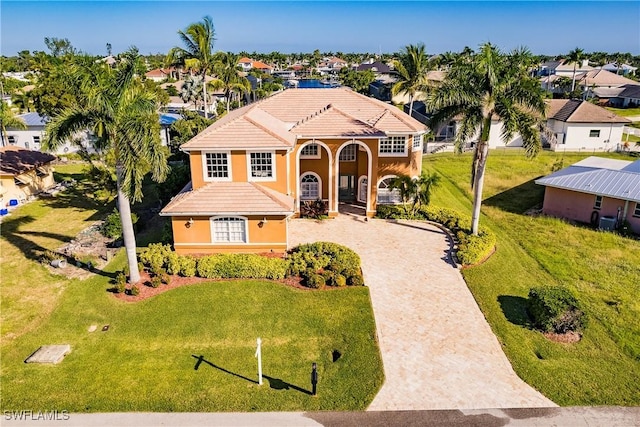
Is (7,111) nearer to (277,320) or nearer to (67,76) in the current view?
(67,76)

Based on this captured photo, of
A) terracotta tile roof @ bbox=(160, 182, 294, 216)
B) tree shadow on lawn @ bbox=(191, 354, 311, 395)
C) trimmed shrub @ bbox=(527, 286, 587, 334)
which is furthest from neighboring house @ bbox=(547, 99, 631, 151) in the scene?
tree shadow on lawn @ bbox=(191, 354, 311, 395)

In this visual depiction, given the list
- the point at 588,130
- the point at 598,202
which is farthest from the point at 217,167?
the point at 588,130

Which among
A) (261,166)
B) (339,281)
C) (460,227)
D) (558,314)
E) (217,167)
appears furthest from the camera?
(460,227)

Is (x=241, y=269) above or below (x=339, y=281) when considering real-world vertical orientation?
above

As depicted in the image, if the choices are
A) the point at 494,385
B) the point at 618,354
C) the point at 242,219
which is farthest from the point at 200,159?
the point at 618,354

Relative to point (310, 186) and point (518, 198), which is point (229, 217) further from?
point (518, 198)

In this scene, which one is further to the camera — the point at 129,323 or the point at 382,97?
the point at 382,97

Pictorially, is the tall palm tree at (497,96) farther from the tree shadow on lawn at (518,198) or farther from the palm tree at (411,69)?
the palm tree at (411,69)
